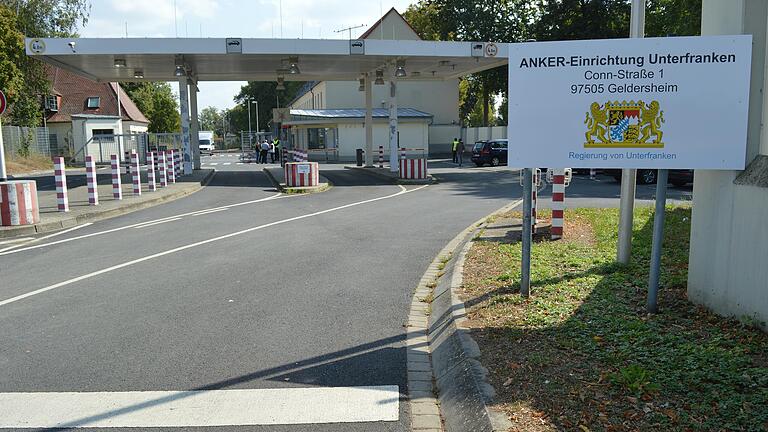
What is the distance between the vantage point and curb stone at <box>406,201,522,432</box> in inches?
158

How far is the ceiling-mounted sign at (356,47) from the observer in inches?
984

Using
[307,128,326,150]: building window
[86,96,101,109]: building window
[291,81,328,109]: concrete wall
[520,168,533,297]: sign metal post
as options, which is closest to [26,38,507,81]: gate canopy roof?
[520,168,533,297]: sign metal post

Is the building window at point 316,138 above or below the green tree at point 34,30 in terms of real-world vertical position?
below

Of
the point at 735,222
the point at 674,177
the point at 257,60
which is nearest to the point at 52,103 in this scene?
the point at 257,60

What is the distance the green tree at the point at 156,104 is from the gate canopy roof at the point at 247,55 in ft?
142

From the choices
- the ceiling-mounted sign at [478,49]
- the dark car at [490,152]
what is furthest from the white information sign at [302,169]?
the dark car at [490,152]

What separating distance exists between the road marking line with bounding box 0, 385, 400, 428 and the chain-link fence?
39445 millimetres

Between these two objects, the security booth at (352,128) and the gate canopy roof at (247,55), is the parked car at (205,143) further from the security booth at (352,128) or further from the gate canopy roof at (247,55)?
the gate canopy roof at (247,55)

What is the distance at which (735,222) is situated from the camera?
5242 millimetres

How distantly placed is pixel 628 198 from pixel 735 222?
221 cm

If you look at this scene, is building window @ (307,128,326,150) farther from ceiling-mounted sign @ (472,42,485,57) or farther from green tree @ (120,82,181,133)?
ceiling-mounted sign @ (472,42,485,57)

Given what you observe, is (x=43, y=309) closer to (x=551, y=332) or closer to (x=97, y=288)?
(x=97, y=288)

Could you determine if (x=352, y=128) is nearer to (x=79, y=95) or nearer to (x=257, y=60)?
(x=257, y=60)

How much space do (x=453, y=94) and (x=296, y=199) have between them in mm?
43733
